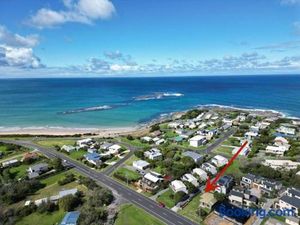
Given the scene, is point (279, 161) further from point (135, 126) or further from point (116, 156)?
point (135, 126)

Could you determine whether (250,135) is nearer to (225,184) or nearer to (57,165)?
(225,184)

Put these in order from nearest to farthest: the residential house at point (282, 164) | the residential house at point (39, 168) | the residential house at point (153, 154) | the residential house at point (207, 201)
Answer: the residential house at point (207, 201) → the residential house at point (39, 168) → the residential house at point (282, 164) → the residential house at point (153, 154)

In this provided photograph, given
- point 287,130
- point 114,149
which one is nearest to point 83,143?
point 114,149

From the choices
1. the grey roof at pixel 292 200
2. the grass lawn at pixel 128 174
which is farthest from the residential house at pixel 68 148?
the grey roof at pixel 292 200

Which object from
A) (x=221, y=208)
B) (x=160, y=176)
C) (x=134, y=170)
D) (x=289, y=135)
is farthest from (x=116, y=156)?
(x=289, y=135)

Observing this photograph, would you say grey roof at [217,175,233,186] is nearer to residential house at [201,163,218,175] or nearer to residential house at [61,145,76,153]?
residential house at [201,163,218,175]

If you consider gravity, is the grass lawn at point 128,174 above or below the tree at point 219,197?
below

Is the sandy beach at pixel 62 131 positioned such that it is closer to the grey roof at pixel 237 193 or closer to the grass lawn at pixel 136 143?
the grass lawn at pixel 136 143
